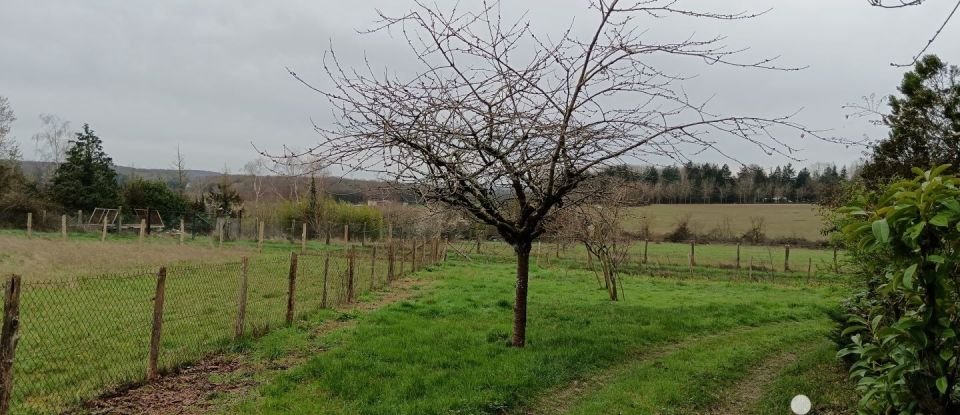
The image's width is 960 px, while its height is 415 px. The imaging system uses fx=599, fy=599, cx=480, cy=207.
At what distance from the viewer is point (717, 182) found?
19.5m

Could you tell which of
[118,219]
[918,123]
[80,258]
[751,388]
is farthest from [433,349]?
[118,219]

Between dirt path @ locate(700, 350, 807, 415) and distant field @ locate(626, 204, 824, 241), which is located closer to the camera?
dirt path @ locate(700, 350, 807, 415)

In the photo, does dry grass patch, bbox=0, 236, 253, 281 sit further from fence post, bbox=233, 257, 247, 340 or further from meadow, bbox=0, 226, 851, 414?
fence post, bbox=233, 257, 247, 340

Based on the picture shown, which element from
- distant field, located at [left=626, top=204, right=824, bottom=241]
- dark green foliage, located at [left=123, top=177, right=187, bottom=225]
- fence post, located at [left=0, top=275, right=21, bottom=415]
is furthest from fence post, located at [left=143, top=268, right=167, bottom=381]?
dark green foliage, located at [left=123, top=177, right=187, bottom=225]

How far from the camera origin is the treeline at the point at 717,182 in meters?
7.43

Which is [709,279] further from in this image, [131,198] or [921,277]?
[131,198]

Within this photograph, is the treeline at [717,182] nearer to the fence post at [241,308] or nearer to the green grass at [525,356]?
the green grass at [525,356]

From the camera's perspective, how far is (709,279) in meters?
25.4

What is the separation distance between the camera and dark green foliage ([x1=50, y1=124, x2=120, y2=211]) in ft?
130

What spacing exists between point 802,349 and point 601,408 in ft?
17.8

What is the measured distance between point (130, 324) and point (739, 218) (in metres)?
43.3

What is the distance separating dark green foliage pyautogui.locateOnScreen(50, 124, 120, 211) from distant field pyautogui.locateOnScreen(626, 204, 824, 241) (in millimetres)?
37373

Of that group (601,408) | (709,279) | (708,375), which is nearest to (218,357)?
(601,408)

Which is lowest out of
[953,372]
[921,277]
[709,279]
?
[709,279]
